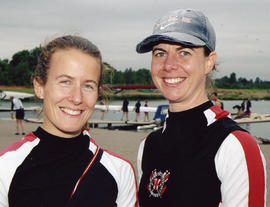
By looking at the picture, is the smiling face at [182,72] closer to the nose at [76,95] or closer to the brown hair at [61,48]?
the brown hair at [61,48]

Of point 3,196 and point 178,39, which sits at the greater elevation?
point 178,39

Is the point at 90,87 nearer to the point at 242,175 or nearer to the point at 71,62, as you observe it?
the point at 71,62

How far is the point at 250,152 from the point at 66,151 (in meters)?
1.09

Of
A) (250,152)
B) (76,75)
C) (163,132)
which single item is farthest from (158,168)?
(76,75)

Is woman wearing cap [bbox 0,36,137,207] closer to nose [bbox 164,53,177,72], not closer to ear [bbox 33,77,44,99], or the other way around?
ear [bbox 33,77,44,99]

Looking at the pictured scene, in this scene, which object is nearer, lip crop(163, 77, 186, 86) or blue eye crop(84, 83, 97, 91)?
blue eye crop(84, 83, 97, 91)

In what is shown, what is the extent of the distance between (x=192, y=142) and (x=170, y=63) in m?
0.57

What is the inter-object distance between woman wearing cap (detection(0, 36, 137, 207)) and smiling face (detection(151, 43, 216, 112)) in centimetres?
47

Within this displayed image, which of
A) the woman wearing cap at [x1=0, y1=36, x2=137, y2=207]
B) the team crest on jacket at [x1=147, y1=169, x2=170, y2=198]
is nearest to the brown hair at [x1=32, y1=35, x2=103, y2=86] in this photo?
the woman wearing cap at [x1=0, y1=36, x2=137, y2=207]

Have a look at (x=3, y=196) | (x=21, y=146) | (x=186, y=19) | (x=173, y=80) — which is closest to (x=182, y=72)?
(x=173, y=80)

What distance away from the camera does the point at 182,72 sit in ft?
7.55

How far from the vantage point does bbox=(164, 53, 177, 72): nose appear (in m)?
2.31

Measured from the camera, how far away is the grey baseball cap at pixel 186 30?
2.20 m

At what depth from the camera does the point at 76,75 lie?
204cm
